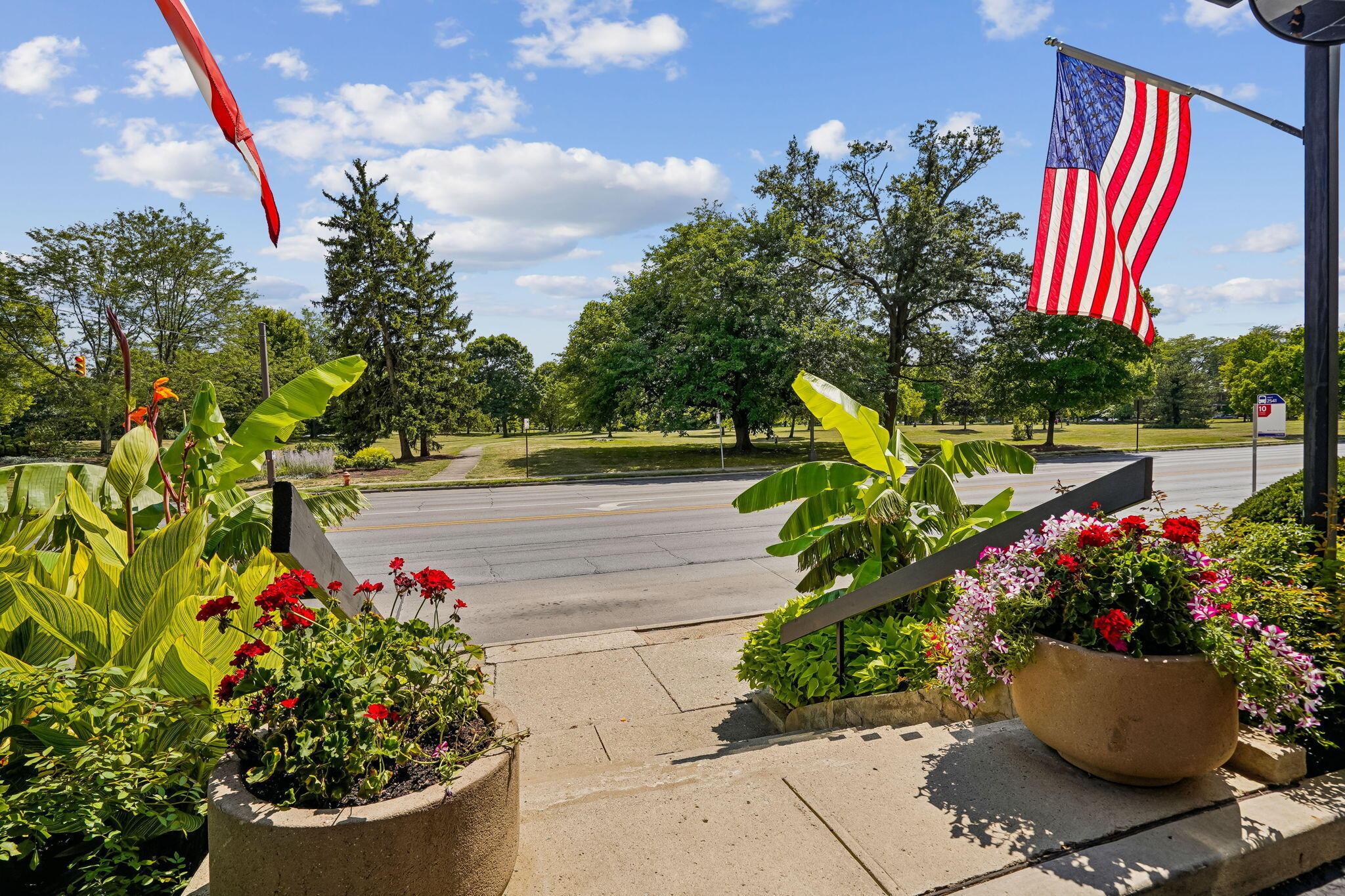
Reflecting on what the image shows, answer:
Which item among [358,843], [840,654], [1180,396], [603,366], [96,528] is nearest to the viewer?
[358,843]

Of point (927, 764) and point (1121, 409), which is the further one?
point (1121, 409)

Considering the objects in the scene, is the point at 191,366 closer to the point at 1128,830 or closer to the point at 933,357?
the point at 933,357

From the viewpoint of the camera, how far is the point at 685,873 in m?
2.36

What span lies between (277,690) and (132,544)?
3.19 metres

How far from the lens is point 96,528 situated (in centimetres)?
421

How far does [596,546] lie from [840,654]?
8707 mm

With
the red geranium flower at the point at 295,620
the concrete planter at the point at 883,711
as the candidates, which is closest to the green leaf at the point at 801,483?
the concrete planter at the point at 883,711

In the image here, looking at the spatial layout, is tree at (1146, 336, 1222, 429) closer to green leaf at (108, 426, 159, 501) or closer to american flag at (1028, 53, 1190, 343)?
american flag at (1028, 53, 1190, 343)

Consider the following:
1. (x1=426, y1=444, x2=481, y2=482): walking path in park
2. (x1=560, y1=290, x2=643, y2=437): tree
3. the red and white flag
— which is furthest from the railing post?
(x1=560, y1=290, x2=643, y2=437): tree

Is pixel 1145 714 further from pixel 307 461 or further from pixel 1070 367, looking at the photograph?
pixel 1070 367

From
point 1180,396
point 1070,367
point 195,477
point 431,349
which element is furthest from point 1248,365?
point 195,477

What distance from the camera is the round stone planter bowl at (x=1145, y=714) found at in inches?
102

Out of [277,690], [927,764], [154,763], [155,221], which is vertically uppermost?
[155,221]

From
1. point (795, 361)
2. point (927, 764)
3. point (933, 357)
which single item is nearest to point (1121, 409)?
point (933, 357)
